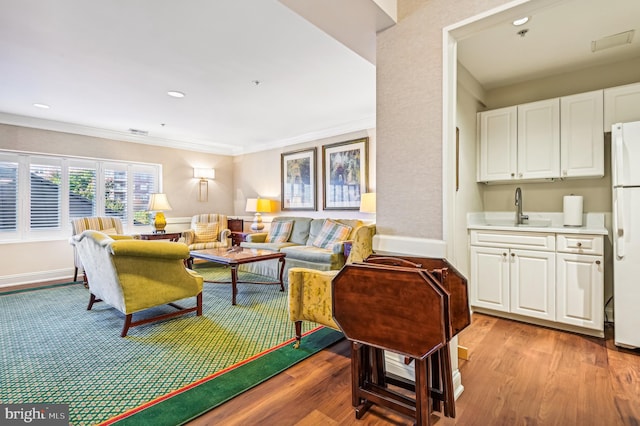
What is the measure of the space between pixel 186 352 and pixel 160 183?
14.7ft

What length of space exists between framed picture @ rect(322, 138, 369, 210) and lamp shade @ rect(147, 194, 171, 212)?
2.85 meters

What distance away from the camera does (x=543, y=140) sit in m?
3.01

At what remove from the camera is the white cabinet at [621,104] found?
2.58 meters

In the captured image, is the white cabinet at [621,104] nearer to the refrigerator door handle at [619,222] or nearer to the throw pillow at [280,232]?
the refrigerator door handle at [619,222]

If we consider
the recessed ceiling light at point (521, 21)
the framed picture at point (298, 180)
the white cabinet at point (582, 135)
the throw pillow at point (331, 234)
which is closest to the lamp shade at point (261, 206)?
the framed picture at point (298, 180)

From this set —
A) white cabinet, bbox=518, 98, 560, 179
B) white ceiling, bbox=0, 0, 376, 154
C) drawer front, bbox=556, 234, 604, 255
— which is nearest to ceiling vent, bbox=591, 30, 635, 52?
white cabinet, bbox=518, 98, 560, 179

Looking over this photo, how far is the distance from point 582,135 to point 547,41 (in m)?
0.93

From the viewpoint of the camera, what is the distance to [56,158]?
487 centimetres

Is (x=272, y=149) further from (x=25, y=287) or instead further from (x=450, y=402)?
(x=450, y=402)

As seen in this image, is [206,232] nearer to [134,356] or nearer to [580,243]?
[134,356]

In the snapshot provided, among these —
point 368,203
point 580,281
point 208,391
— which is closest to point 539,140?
point 580,281

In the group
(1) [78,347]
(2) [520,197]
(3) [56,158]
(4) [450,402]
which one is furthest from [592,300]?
(3) [56,158]

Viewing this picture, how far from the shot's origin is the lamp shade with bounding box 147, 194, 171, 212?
5402 mm

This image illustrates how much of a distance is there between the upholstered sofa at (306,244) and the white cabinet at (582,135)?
209 cm
